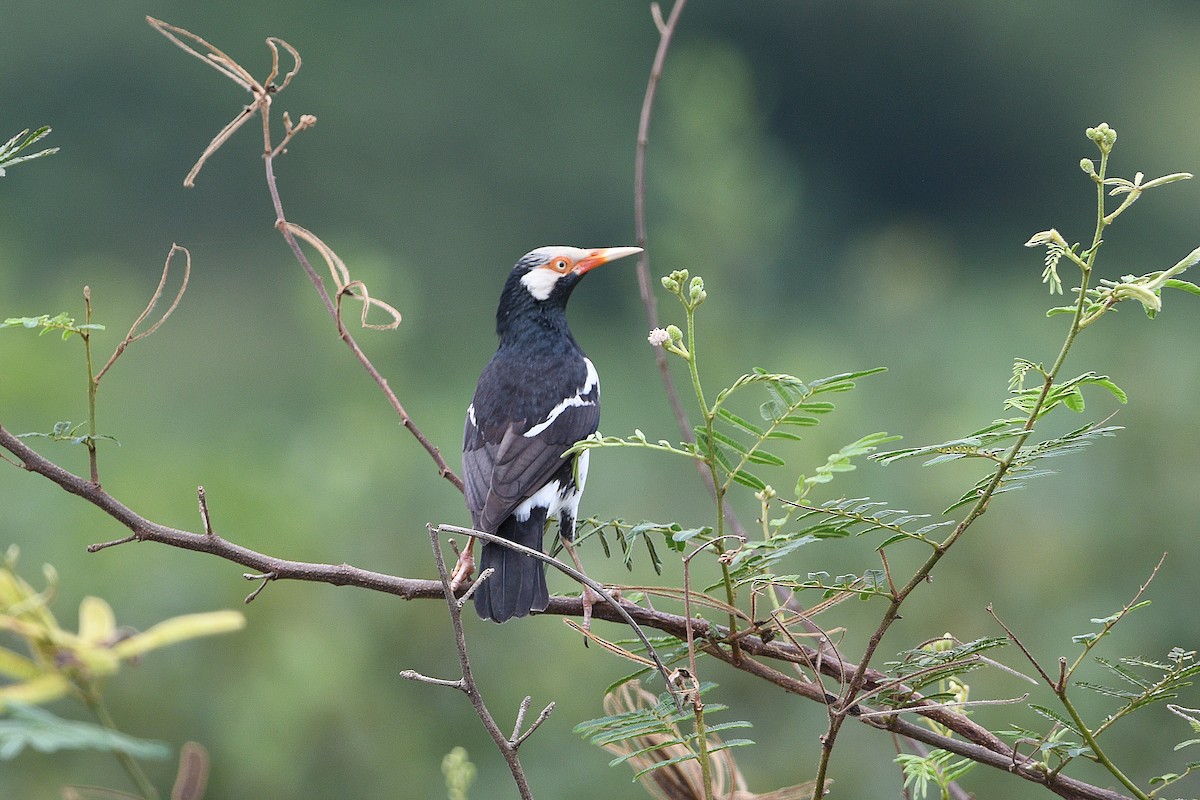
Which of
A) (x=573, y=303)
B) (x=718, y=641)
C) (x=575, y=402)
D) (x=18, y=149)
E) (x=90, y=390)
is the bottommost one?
(x=573, y=303)

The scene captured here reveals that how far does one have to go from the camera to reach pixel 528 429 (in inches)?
83.3

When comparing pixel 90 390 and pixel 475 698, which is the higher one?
pixel 90 390

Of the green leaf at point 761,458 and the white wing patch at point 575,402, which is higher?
the green leaf at point 761,458

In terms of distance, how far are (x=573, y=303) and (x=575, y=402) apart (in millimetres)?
10149

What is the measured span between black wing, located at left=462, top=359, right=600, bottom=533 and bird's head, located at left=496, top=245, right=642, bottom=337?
15 cm

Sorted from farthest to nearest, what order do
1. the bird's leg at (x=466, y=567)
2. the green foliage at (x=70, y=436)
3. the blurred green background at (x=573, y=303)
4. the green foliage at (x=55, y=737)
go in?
1. the blurred green background at (x=573, y=303)
2. the bird's leg at (x=466, y=567)
3. the green foliage at (x=70, y=436)
4. the green foliage at (x=55, y=737)

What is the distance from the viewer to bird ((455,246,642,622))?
183cm

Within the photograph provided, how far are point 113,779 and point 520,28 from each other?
11.7 meters

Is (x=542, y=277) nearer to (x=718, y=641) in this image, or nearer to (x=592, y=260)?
(x=592, y=260)

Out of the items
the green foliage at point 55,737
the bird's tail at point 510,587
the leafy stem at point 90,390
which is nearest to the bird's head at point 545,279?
the bird's tail at point 510,587

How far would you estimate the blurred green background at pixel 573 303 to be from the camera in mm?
3361

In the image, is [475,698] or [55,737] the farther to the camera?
[475,698]

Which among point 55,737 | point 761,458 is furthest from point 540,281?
point 55,737

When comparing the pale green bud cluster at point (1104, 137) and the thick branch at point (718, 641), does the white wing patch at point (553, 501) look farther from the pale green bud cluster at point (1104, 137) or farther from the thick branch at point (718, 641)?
the pale green bud cluster at point (1104, 137)
